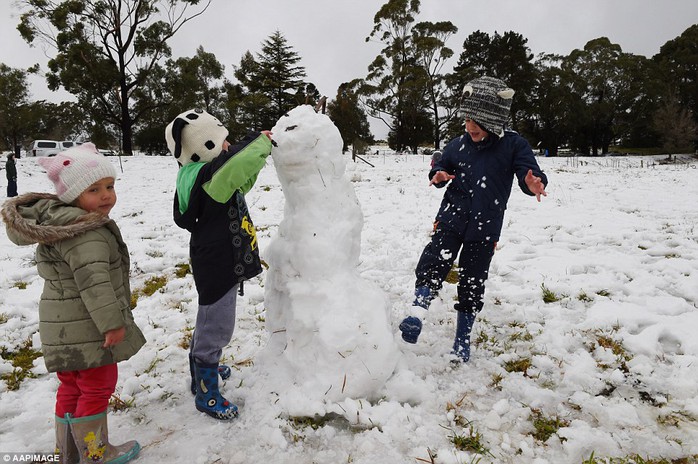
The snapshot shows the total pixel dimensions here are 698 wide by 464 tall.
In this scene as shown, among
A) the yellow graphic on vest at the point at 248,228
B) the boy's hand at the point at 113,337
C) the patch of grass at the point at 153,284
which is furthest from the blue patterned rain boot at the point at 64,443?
the patch of grass at the point at 153,284

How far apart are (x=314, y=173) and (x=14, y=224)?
145cm

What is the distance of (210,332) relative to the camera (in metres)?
2.17

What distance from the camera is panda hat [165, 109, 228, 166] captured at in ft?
6.89

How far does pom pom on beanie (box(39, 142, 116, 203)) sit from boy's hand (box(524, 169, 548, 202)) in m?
2.34

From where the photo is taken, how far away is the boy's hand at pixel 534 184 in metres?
2.39

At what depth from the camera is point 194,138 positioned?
210 centimetres

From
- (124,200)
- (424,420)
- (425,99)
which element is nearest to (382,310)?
(424,420)

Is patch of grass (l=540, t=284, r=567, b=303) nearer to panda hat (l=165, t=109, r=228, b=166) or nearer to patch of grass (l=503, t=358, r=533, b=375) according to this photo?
patch of grass (l=503, t=358, r=533, b=375)

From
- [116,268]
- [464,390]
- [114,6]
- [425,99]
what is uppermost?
[114,6]

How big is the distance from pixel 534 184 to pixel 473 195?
39 centimetres

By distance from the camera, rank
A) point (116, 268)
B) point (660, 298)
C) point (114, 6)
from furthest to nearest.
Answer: point (114, 6) → point (660, 298) → point (116, 268)

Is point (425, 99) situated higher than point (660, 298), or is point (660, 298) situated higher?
point (425, 99)

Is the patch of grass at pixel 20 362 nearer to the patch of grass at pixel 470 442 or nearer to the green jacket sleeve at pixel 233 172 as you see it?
the green jacket sleeve at pixel 233 172

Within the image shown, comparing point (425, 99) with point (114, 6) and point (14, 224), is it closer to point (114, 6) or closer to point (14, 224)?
point (114, 6)
